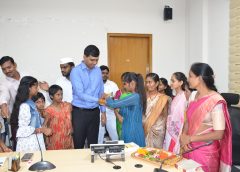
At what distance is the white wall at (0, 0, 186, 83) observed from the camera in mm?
4527

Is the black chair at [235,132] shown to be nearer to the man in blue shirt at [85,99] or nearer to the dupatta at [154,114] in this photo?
the dupatta at [154,114]

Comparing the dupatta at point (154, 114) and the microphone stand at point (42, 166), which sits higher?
the dupatta at point (154, 114)

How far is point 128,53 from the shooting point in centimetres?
518

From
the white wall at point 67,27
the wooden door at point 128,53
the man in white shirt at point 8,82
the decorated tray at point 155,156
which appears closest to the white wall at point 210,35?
the white wall at point 67,27

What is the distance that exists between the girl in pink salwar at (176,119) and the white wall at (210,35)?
1.41 metres

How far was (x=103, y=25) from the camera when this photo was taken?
4.90 meters

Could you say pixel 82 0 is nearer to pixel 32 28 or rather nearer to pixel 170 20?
pixel 32 28

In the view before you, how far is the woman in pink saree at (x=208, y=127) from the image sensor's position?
6.61ft

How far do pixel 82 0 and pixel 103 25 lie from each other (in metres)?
0.55

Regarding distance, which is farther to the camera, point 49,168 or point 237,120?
point 237,120

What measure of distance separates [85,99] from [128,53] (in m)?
2.46

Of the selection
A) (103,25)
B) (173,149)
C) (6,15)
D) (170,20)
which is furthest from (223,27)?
(6,15)

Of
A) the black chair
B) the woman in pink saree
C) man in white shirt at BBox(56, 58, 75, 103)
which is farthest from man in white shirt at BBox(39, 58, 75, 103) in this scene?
the black chair

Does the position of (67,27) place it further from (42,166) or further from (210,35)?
(42,166)
